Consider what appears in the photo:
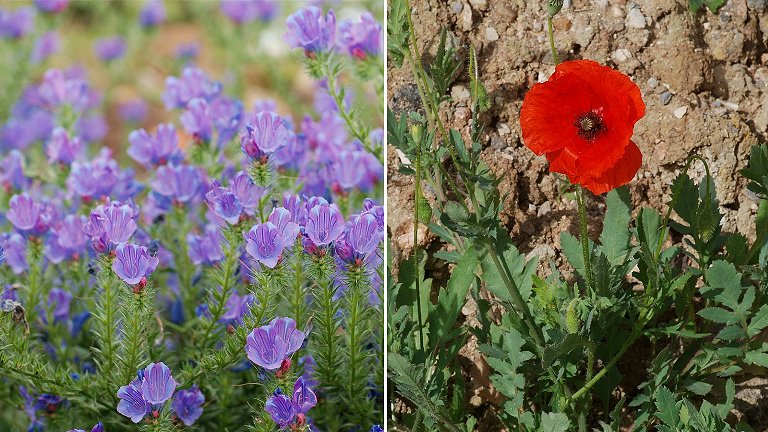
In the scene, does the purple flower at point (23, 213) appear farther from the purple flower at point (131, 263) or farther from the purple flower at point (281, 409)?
the purple flower at point (281, 409)

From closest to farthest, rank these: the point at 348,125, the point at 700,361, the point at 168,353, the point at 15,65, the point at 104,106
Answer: the point at 700,361 < the point at 168,353 < the point at 348,125 < the point at 15,65 < the point at 104,106

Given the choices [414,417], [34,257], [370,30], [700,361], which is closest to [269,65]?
[370,30]

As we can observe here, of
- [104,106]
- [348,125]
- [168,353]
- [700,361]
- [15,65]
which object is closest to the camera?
[700,361]

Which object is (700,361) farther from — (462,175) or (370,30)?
(370,30)

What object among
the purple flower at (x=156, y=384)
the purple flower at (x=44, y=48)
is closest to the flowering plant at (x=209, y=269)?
the purple flower at (x=156, y=384)

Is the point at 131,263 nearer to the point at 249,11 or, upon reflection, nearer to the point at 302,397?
the point at 302,397

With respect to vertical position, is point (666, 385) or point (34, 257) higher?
point (666, 385)
